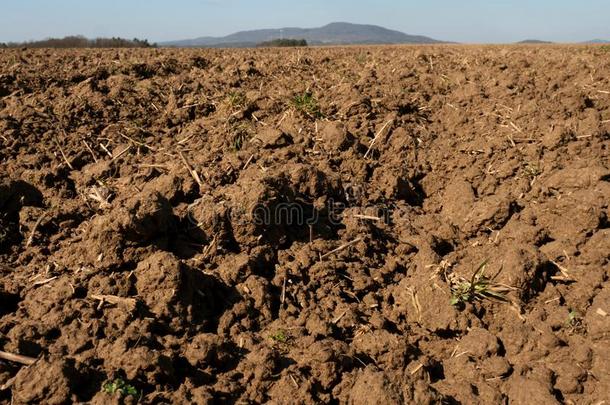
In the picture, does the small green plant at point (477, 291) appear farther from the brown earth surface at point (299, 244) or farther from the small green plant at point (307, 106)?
the small green plant at point (307, 106)

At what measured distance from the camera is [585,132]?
441 centimetres

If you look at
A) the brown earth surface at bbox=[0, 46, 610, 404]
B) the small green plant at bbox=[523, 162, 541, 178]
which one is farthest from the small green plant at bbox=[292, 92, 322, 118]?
the small green plant at bbox=[523, 162, 541, 178]

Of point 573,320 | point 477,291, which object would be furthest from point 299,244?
point 573,320

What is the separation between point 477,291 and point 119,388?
2.06 meters

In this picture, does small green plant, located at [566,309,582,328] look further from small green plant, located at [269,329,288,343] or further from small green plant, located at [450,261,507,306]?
small green plant, located at [269,329,288,343]

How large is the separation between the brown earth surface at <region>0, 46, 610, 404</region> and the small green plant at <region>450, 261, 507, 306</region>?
0.01 meters

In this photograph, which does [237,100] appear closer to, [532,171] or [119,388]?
[532,171]

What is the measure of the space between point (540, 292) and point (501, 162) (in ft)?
4.97

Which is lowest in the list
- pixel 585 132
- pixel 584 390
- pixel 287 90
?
pixel 584 390

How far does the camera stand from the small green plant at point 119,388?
6.46 feet

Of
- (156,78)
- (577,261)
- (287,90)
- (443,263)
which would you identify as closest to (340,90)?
(287,90)

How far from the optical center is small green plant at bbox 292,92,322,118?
4559mm

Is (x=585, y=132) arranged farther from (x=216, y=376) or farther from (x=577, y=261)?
(x=216, y=376)

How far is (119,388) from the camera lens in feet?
6.56
